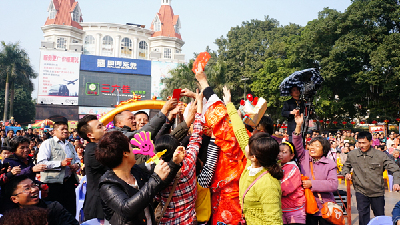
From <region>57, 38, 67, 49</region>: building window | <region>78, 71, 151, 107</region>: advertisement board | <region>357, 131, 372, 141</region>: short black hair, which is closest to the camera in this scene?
<region>357, 131, 372, 141</region>: short black hair

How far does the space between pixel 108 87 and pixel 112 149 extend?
42500 mm

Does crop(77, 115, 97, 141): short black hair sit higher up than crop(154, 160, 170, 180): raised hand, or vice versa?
crop(77, 115, 97, 141): short black hair

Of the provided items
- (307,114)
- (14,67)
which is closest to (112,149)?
(307,114)

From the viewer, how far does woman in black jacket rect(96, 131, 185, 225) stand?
72.2 inches

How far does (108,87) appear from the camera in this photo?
42.7 meters

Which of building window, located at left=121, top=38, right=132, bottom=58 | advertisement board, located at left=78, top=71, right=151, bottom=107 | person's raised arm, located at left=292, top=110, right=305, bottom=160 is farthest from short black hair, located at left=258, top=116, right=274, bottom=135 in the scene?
building window, located at left=121, top=38, right=132, bottom=58

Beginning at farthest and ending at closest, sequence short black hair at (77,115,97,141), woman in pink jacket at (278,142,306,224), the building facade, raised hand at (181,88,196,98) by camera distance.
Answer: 1. the building facade
2. raised hand at (181,88,196,98)
3. short black hair at (77,115,97,141)
4. woman in pink jacket at (278,142,306,224)

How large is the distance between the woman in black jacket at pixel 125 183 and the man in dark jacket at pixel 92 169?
0.66 meters

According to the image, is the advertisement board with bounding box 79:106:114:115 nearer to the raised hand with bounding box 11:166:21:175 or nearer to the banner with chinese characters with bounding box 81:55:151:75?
the banner with chinese characters with bounding box 81:55:151:75

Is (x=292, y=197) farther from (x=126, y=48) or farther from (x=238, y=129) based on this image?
(x=126, y=48)

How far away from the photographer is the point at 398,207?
2420 mm

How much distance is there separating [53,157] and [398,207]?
4.17m

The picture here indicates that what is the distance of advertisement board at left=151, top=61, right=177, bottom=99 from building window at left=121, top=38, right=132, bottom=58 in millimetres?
6646

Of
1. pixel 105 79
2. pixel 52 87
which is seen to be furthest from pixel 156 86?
pixel 52 87
